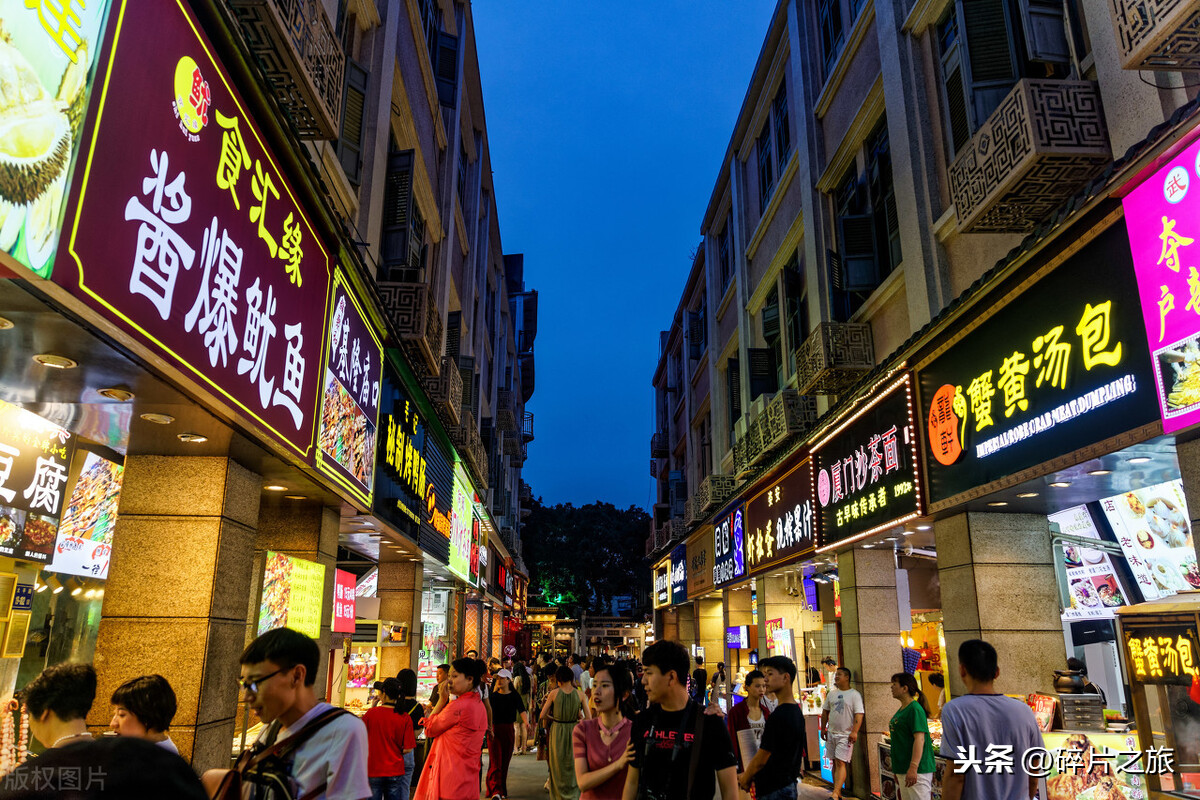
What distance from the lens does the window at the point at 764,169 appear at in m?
20.6

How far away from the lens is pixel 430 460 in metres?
13.9

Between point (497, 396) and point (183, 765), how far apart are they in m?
29.8

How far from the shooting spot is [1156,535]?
29.4 feet

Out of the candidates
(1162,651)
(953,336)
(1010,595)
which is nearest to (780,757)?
(1162,651)

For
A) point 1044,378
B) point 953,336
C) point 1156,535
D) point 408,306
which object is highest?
point 408,306

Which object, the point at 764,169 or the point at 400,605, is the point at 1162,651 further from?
the point at 764,169

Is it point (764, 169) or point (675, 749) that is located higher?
point (764, 169)

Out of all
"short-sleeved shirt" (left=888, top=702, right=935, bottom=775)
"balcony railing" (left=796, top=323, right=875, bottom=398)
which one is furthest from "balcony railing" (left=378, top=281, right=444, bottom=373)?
"short-sleeved shirt" (left=888, top=702, right=935, bottom=775)

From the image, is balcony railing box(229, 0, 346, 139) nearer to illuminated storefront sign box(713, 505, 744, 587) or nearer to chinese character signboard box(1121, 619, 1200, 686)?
chinese character signboard box(1121, 619, 1200, 686)

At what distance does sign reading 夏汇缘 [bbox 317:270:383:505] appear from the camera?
7.42m

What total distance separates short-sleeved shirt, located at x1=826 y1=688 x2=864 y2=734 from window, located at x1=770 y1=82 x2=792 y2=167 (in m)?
13.0

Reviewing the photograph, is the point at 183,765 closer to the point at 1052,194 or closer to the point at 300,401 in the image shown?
the point at 300,401

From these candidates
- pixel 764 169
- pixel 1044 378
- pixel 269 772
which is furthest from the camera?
pixel 764 169

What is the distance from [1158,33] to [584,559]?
58640mm
